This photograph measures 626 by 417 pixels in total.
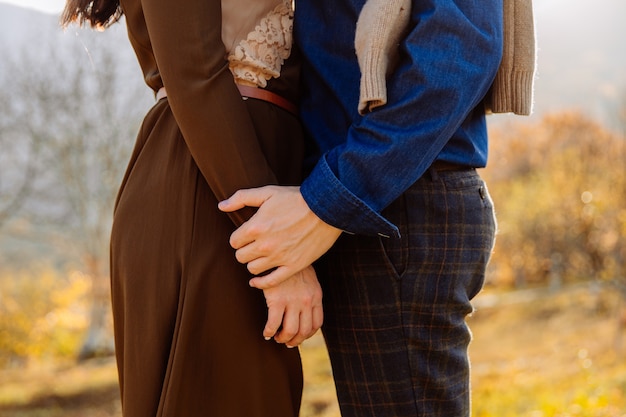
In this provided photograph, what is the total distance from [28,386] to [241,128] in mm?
15127

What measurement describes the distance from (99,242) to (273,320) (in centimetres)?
1755

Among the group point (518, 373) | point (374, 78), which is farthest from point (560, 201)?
point (374, 78)

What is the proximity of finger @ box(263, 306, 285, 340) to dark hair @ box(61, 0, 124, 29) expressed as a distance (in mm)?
718

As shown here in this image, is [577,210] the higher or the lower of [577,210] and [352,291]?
the higher

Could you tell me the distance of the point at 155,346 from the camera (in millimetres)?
Result: 1168

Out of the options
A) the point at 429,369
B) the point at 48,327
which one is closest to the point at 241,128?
the point at 429,369

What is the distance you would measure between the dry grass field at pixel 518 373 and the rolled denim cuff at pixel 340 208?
11.3 ft

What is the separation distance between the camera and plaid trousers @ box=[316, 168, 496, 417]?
1.18m

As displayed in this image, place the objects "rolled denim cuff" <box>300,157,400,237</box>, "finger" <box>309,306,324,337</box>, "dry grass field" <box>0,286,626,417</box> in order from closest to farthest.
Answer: "rolled denim cuff" <box>300,157,400,237</box>, "finger" <box>309,306,324,337</box>, "dry grass field" <box>0,286,626,417</box>

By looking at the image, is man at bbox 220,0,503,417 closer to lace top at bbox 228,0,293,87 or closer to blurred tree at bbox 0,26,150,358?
lace top at bbox 228,0,293,87

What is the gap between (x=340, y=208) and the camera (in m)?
1.09

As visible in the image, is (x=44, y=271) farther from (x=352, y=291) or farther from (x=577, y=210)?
(x=352, y=291)

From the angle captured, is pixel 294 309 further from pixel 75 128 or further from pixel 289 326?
pixel 75 128

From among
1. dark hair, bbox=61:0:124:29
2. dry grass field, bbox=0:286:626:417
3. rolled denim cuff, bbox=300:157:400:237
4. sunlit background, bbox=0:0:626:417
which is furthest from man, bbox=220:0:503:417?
sunlit background, bbox=0:0:626:417
